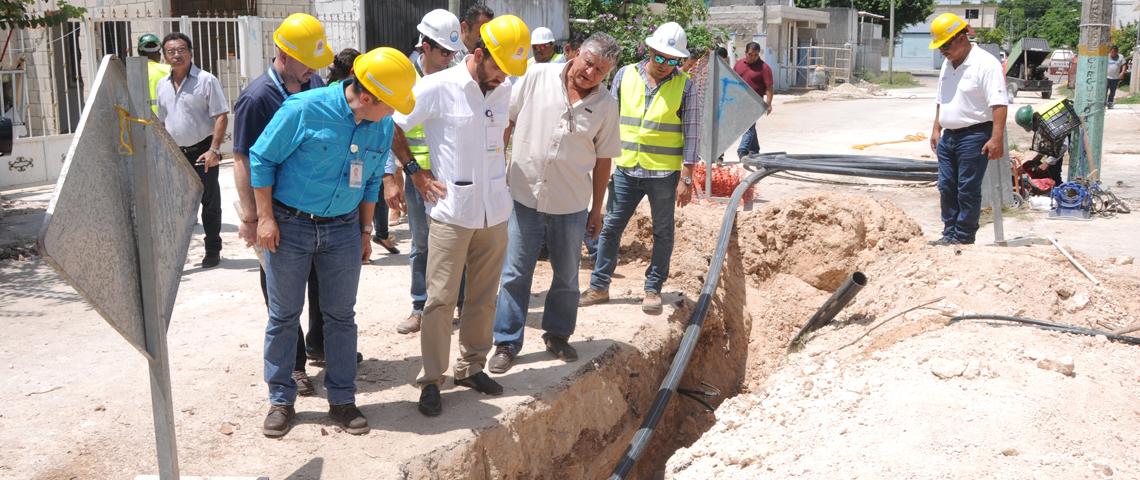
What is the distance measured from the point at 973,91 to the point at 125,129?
625 cm

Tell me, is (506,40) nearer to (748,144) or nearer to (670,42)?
(670,42)

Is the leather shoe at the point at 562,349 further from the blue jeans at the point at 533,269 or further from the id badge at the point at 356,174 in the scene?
the id badge at the point at 356,174

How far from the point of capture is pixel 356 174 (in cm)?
427

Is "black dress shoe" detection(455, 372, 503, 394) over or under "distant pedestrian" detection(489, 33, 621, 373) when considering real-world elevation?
under

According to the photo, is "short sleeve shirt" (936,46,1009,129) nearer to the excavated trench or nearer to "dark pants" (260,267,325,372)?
the excavated trench

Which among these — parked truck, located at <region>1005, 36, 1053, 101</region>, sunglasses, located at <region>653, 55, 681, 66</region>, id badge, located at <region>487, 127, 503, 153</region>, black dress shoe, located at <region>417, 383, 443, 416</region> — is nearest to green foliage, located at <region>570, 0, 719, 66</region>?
sunglasses, located at <region>653, 55, 681, 66</region>

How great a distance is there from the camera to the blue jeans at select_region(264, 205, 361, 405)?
4262 mm

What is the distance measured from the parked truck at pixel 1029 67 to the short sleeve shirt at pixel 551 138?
31.0 m

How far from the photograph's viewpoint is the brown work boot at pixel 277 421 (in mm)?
4367

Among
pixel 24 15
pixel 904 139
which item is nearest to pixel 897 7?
pixel 904 139

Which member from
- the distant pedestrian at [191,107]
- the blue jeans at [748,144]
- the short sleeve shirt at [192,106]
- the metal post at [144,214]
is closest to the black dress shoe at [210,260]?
the distant pedestrian at [191,107]

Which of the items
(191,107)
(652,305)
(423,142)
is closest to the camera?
(423,142)

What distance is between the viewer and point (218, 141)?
24.0ft

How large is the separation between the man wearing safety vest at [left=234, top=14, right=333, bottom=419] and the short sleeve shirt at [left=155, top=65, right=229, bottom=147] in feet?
8.98
